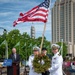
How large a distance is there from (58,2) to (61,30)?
19.3 m

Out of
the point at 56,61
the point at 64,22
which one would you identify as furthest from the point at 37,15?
the point at 64,22

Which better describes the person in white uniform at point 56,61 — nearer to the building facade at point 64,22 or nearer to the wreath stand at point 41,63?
the wreath stand at point 41,63

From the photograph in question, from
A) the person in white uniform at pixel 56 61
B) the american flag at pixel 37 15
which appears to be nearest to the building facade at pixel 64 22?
the american flag at pixel 37 15

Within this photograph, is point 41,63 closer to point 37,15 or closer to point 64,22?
point 37,15

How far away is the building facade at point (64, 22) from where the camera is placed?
598 feet

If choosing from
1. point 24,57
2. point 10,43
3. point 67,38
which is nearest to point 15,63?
point 10,43

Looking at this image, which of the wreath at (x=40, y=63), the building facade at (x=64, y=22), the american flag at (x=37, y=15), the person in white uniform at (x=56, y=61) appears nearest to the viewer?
the person in white uniform at (x=56, y=61)

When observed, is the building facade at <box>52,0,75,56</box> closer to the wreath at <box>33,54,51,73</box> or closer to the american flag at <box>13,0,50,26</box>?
the american flag at <box>13,0,50,26</box>

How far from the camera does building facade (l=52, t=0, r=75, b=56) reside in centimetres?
18212

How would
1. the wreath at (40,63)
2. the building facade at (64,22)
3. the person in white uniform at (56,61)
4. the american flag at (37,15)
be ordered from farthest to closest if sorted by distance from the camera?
the building facade at (64,22), the american flag at (37,15), the wreath at (40,63), the person in white uniform at (56,61)

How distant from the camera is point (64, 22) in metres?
184

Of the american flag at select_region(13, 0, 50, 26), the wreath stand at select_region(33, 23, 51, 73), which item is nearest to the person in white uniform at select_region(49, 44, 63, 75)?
the wreath stand at select_region(33, 23, 51, 73)

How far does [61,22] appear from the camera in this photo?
184875 millimetres

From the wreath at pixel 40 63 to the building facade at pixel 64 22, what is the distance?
6812 inches
